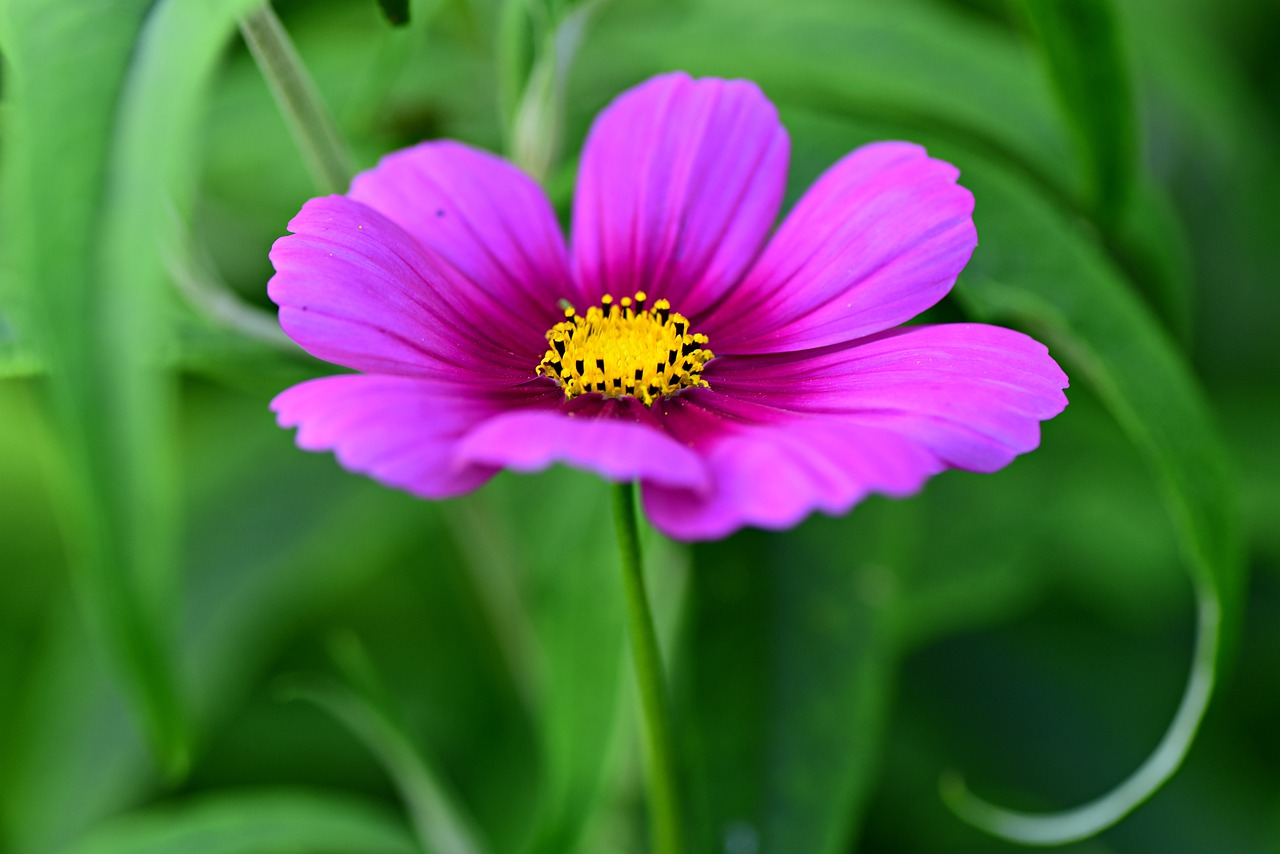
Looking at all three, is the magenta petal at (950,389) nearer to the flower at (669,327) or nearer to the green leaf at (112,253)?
the flower at (669,327)

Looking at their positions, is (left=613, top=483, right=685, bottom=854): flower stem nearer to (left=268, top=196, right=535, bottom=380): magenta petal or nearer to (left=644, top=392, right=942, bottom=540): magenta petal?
(left=644, top=392, right=942, bottom=540): magenta petal

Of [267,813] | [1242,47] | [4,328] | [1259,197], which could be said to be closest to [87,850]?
[267,813]

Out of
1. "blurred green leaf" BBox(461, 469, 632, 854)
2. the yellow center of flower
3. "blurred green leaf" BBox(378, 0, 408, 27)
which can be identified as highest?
"blurred green leaf" BBox(378, 0, 408, 27)

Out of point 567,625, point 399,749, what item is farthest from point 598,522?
point 399,749

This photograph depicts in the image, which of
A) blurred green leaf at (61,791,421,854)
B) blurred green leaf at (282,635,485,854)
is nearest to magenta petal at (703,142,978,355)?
blurred green leaf at (282,635,485,854)

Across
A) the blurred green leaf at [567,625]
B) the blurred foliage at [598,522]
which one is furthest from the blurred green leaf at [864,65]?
the blurred green leaf at [567,625]

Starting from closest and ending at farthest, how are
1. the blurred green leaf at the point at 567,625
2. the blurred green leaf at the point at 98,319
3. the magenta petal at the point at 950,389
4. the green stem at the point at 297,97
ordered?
the blurred green leaf at the point at 98,319, the magenta petal at the point at 950,389, the green stem at the point at 297,97, the blurred green leaf at the point at 567,625

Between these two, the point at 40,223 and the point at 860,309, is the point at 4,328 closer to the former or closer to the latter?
the point at 40,223
